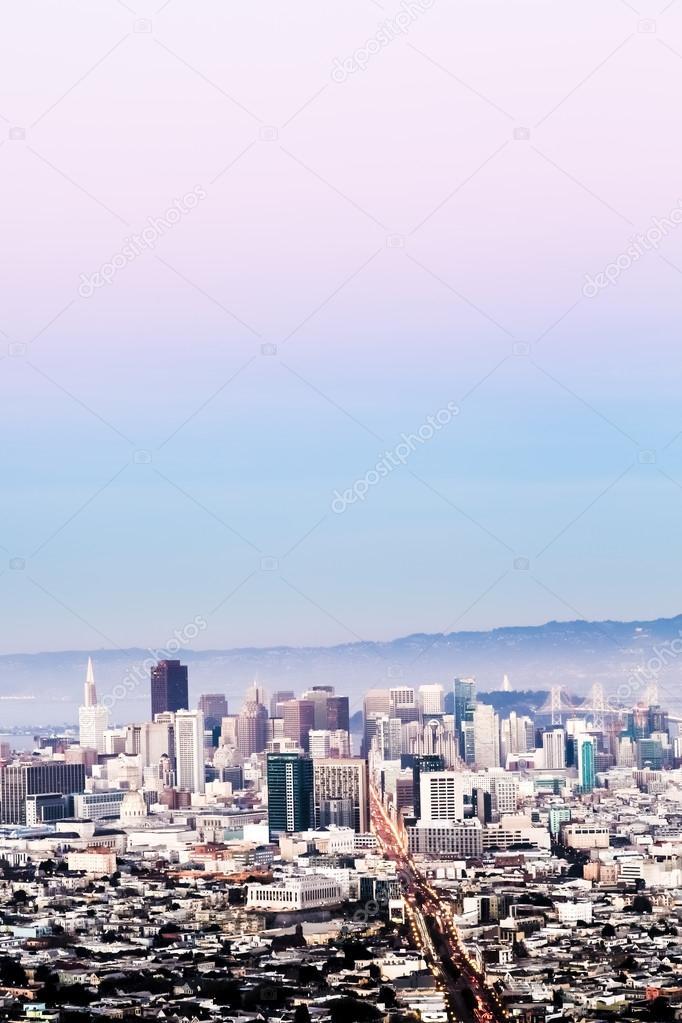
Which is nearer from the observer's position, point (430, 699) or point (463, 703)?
point (430, 699)

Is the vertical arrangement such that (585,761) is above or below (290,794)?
above

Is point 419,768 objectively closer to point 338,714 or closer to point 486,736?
point 338,714

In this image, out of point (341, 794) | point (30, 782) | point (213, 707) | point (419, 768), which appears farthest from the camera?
point (213, 707)

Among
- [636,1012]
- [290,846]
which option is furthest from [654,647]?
[636,1012]

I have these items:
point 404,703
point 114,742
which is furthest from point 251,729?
point 404,703

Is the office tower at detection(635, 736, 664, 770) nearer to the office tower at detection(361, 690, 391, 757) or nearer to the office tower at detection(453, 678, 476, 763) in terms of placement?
the office tower at detection(453, 678, 476, 763)

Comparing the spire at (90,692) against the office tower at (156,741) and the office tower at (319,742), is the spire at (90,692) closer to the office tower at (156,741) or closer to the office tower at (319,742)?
the office tower at (156,741)
